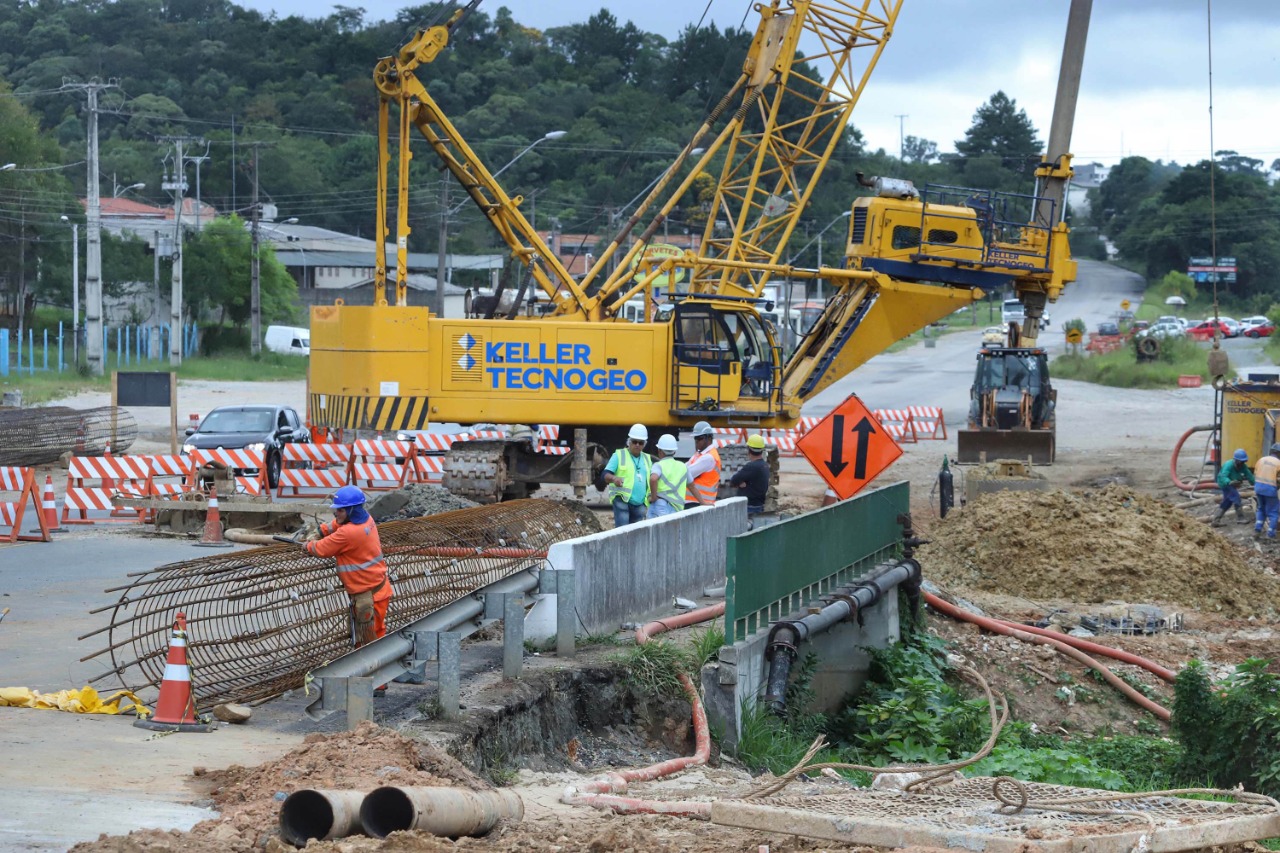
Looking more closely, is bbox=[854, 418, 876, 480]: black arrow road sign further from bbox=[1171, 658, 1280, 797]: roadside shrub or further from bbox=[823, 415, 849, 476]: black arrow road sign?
bbox=[1171, 658, 1280, 797]: roadside shrub

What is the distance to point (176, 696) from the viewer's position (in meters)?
9.58

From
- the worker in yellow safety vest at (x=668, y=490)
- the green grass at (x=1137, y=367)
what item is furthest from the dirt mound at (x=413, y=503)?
the green grass at (x=1137, y=367)

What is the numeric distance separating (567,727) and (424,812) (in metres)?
4.00

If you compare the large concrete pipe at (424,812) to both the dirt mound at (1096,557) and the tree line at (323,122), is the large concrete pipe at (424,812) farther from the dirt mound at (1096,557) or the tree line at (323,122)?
the tree line at (323,122)

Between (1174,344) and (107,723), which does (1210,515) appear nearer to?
(107,723)

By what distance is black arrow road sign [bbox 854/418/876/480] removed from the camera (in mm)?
15663

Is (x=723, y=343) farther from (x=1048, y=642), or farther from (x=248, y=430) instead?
(x=248, y=430)

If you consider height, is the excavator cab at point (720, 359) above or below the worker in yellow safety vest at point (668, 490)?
above

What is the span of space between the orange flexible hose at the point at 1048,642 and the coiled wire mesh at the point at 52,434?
2152 cm

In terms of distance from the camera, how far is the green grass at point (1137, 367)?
66.8 meters

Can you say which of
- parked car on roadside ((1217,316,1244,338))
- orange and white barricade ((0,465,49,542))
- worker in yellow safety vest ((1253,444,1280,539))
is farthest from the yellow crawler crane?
parked car on roadside ((1217,316,1244,338))

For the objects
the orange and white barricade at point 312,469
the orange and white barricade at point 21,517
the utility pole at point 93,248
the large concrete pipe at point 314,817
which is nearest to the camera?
the large concrete pipe at point 314,817

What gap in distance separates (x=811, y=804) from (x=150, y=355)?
6741 cm

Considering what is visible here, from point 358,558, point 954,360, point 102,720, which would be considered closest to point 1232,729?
point 358,558
